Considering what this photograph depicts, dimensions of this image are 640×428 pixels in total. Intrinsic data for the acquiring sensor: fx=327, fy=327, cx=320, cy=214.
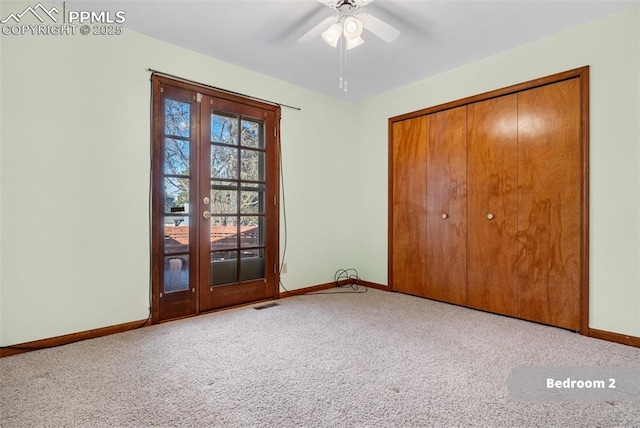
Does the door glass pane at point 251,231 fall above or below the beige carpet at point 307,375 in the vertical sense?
above

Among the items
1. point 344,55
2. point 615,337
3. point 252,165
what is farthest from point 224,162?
point 615,337

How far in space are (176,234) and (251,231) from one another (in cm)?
79

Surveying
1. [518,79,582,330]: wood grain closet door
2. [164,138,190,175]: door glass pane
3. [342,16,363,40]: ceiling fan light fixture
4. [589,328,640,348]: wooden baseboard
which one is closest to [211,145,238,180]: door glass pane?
[164,138,190,175]: door glass pane

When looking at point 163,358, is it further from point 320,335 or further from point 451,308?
point 451,308

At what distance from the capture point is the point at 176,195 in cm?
297

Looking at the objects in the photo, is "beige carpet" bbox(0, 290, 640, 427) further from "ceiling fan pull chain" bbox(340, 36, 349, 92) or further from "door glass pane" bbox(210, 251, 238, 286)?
"ceiling fan pull chain" bbox(340, 36, 349, 92)

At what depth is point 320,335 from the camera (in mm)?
2592

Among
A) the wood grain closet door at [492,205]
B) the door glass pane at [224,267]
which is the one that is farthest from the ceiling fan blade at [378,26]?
the door glass pane at [224,267]

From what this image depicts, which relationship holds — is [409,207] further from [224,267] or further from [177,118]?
[177,118]

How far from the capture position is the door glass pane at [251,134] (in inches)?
136

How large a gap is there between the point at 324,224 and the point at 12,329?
9.82ft

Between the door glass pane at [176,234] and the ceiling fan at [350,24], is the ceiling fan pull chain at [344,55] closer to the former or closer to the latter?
the ceiling fan at [350,24]

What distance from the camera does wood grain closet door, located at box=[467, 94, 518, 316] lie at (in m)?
3.04

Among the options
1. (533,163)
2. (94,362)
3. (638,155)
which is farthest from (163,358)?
(638,155)
